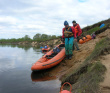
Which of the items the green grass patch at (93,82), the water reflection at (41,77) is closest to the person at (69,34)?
the water reflection at (41,77)

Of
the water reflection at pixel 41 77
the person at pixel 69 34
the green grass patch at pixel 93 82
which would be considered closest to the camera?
the green grass patch at pixel 93 82

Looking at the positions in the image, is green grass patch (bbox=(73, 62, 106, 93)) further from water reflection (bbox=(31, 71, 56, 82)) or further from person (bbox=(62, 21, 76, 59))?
person (bbox=(62, 21, 76, 59))

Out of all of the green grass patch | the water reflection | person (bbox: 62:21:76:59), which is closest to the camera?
the green grass patch

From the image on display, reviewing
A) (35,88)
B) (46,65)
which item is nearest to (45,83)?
(35,88)

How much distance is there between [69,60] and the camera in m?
6.57

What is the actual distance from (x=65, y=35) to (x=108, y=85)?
4282 millimetres

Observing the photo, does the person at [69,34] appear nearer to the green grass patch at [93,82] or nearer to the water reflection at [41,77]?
the water reflection at [41,77]

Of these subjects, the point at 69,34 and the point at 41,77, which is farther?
the point at 69,34

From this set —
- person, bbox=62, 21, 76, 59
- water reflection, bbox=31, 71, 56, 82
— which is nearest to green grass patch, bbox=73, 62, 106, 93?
water reflection, bbox=31, 71, 56, 82

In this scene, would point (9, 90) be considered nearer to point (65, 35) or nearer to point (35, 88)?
point (35, 88)

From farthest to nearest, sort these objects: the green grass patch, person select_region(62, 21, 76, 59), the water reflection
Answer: person select_region(62, 21, 76, 59)
the water reflection
the green grass patch

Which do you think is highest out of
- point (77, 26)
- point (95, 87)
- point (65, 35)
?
point (77, 26)

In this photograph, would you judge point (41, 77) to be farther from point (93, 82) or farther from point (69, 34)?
point (93, 82)

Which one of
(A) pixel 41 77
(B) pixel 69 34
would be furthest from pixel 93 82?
(B) pixel 69 34
